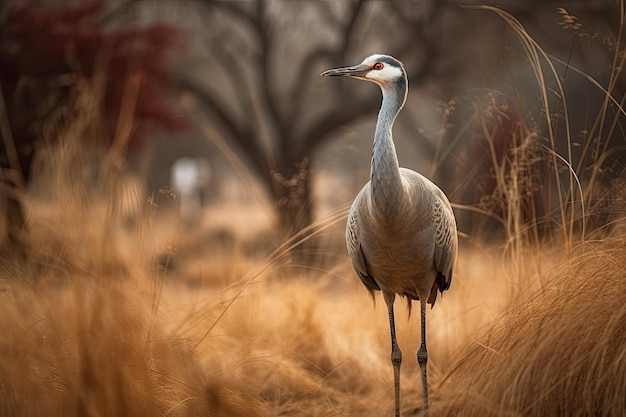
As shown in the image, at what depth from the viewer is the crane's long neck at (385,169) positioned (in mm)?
2484

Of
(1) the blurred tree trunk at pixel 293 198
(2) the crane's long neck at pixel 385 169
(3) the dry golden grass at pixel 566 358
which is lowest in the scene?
(1) the blurred tree trunk at pixel 293 198

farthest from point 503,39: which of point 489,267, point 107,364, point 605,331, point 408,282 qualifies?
point 107,364

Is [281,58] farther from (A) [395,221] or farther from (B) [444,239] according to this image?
(A) [395,221]

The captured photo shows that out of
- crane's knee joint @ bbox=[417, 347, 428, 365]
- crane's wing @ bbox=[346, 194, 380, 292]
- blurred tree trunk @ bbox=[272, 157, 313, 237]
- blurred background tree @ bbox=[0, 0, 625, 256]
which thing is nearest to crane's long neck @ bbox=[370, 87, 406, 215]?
crane's wing @ bbox=[346, 194, 380, 292]

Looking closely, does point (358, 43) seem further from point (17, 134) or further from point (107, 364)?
point (107, 364)

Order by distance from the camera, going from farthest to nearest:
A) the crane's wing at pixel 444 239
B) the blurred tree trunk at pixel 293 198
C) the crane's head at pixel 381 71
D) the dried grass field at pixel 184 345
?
1. the blurred tree trunk at pixel 293 198
2. the crane's wing at pixel 444 239
3. the crane's head at pixel 381 71
4. the dried grass field at pixel 184 345

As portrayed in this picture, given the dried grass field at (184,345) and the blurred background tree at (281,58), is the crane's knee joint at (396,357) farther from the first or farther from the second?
the blurred background tree at (281,58)

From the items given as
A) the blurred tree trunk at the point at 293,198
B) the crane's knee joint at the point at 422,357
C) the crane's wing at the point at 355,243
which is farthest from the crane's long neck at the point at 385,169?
the blurred tree trunk at the point at 293,198

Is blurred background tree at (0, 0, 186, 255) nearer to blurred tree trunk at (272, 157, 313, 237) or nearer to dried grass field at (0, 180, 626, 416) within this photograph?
blurred tree trunk at (272, 157, 313, 237)

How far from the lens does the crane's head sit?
2631 millimetres

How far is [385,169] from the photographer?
8.18 feet

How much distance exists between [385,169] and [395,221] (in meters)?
0.20

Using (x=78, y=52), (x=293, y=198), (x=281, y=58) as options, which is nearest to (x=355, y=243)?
(x=293, y=198)

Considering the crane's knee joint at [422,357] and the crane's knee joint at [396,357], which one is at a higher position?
the crane's knee joint at [422,357]
